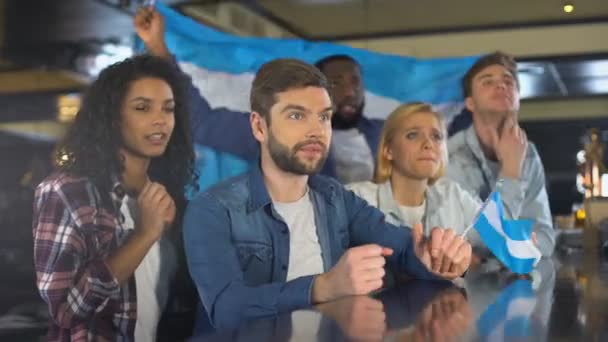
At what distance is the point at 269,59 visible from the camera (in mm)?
1797

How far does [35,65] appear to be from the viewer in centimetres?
128

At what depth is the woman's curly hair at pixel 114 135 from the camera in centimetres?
114

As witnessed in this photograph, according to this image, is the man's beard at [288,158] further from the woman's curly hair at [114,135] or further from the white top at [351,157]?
the white top at [351,157]

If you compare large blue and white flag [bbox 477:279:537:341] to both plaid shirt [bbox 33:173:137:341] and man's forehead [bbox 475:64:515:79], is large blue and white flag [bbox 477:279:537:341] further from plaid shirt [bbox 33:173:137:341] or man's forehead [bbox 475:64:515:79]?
man's forehead [bbox 475:64:515:79]

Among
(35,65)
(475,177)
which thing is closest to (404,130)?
(475,177)

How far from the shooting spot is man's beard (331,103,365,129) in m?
1.71

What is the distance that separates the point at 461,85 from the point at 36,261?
1219mm

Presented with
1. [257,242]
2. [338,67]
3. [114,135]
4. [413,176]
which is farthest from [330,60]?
[257,242]

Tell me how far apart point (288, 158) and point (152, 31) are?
0.56 metres

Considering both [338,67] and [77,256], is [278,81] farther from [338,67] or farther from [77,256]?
[338,67]

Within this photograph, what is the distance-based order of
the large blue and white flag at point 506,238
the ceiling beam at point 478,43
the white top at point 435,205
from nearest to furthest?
the large blue and white flag at point 506,238 < the white top at point 435,205 < the ceiling beam at point 478,43

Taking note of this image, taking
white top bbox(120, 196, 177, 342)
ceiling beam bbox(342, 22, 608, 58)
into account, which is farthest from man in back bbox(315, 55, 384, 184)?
ceiling beam bbox(342, 22, 608, 58)

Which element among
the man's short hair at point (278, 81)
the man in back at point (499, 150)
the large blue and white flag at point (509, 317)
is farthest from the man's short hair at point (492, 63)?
the large blue and white flag at point (509, 317)

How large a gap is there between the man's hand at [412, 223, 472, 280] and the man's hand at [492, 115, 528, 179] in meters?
0.58
